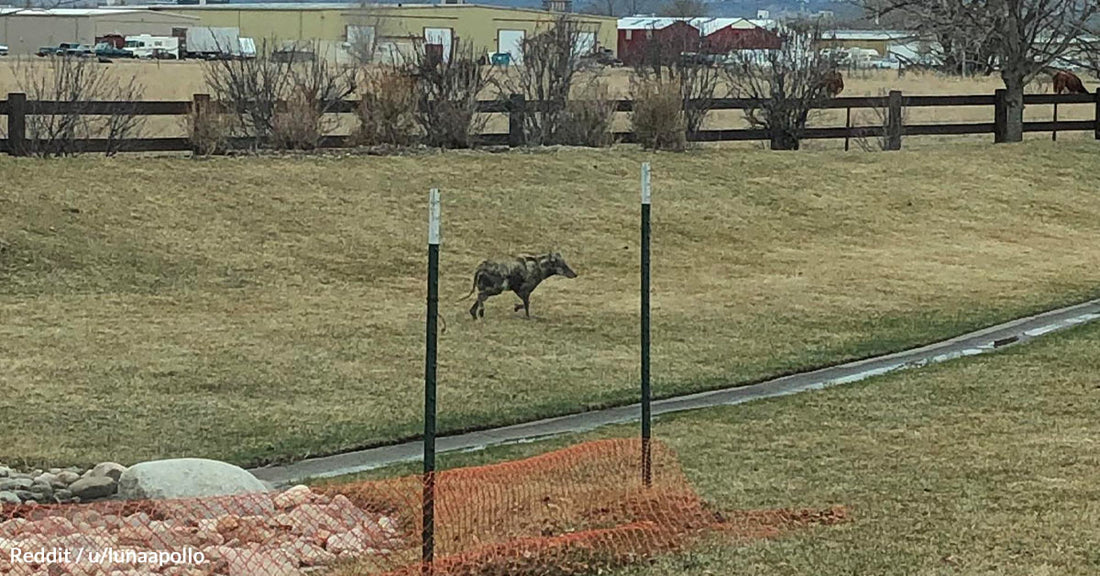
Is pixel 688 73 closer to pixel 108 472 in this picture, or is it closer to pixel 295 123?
pixel 295 123

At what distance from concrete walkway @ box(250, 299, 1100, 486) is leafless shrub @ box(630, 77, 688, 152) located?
10241 millimetres

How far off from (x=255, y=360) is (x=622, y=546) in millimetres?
6452

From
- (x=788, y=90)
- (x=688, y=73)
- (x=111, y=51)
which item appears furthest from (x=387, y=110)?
(x=111, y=51)

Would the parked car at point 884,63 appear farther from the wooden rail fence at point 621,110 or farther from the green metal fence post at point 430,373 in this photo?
the green metal fence post at point 430,373

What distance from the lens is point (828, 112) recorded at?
35844mm

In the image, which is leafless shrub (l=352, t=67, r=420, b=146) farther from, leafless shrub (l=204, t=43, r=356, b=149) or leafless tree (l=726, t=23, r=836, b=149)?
leafless tree (l=726, t=23, r=836, b=149)

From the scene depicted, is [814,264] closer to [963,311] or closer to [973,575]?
[963,311]

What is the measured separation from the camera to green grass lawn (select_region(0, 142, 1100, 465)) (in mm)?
11656

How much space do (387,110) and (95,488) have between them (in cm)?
1675

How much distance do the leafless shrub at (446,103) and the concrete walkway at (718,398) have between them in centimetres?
1075

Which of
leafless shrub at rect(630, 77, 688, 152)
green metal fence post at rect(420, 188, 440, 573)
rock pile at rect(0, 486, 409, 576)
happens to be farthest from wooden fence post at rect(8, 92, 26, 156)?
green metal fence post at rect(420, 188, 440, 573)

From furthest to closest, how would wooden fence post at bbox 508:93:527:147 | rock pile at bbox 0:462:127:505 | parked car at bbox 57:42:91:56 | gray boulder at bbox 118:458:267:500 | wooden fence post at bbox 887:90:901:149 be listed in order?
parked car at bbox 57:42:91:56 < wooden fence post at bbox 887:90:901:149 < wooden fence post at bbox 508:93:527:147 < rock pile at bbox 0:462:127:505 < gray boulder at bbox 118:458:267:500

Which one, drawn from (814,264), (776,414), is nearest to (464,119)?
(814,264)

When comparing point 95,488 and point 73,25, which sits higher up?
point 73,25
